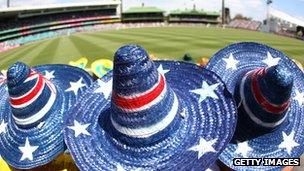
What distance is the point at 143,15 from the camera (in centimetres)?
8150

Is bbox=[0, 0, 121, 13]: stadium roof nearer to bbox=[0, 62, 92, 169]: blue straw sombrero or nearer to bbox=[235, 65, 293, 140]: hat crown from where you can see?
bbox=[0, 62, 92, 169]: blue straw sombrero

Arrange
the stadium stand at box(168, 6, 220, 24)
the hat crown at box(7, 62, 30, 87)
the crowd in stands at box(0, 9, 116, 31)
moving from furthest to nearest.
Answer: the stadium stand at box(168, 6, 220, 24) → the crowd in stands at box(0, 9, 116, 31) → the hat crown at box(7, 62, 30, 87)

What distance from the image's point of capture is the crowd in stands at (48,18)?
6488 centimetres

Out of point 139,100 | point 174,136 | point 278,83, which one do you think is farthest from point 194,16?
point 139,100

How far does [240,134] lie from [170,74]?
1.03 m

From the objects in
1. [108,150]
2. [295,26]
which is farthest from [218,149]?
[295,26]

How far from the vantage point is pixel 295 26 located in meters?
62.5

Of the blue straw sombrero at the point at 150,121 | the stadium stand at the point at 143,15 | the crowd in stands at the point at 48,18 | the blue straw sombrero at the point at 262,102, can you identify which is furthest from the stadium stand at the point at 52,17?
the blue straw sombrero at the point at 150,121

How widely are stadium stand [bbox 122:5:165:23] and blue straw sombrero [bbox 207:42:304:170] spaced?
7601cm

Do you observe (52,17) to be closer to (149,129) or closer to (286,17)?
(286,17)

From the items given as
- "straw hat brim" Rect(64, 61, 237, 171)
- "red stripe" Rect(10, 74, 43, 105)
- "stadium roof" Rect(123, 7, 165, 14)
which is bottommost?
"straw hat brim" Rect(64, 61, 237, 171)

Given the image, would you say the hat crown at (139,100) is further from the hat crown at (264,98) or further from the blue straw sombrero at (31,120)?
the blue straw sombrero at (31,120)

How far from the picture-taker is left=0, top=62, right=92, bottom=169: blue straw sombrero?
205 inches

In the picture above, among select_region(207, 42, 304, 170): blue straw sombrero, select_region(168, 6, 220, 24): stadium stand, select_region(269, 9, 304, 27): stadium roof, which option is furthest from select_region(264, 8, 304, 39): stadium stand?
select_region(207, 42, 304, 170): blue straw sombrero
